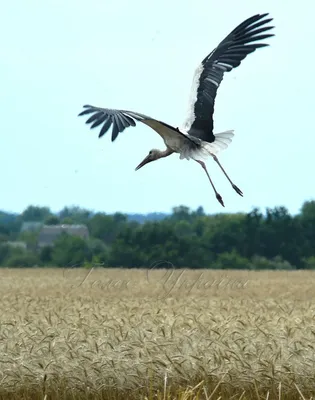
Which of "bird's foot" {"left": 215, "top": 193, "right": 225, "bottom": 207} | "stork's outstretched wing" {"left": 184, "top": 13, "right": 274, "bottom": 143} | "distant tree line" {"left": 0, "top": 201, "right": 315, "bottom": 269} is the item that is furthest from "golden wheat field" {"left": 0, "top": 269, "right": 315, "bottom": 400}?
"distant tree line" {"left": 0, "top": 201, "right": 315, "bottom": 269}

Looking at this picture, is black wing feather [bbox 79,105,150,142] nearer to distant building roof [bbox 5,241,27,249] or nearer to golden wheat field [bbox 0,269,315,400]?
golden wheat field [bbox 0,269,315,400]

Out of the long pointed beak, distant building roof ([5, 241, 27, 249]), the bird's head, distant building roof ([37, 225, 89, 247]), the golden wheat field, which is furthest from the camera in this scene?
distant building roof ([5, 241, 27, 249])

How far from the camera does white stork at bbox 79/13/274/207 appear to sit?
10.5 metres

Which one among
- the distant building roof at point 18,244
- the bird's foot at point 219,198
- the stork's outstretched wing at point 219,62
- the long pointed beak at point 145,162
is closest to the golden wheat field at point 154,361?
the bird's foot at point 219,198

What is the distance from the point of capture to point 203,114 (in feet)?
41.9

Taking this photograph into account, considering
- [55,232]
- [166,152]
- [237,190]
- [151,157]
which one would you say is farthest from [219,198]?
[55,232]

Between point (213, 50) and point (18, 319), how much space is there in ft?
13.5

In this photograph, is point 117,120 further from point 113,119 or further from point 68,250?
point 68,250

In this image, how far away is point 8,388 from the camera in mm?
10164

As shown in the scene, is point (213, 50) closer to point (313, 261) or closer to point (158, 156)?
point (158, 156)

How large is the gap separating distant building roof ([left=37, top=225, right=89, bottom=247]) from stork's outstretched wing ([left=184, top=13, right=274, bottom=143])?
1636 inches

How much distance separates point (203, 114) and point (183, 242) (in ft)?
144

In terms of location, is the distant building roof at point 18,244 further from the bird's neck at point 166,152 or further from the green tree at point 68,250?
the bird's neck at point 166,152

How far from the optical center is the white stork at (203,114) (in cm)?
1051
